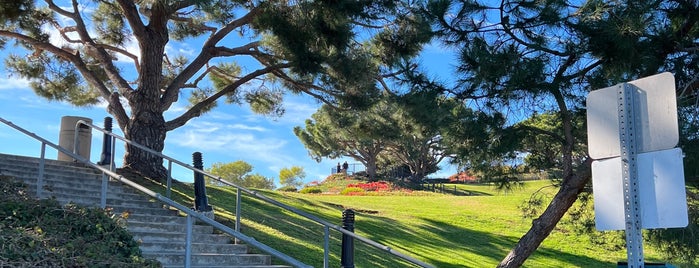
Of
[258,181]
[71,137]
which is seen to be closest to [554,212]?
[71,137]

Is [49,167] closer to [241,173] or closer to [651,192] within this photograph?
[651,192]

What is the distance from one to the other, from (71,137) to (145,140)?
1543 mm

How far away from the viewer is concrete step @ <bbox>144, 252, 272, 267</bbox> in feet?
23.1

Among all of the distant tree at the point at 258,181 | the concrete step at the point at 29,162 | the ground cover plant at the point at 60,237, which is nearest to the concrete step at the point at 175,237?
the ground cover plant at the point at 60,237

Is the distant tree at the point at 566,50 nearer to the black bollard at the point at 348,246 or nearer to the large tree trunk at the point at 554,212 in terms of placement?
the large tree trunk at the point at 554,212

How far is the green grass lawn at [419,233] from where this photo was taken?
1177 centimetres

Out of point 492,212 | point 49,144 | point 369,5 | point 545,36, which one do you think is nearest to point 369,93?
point 369,5

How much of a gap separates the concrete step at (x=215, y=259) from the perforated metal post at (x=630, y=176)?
4.95 metres

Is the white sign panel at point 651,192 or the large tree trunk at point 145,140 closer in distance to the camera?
the white sign panel at point 651,192

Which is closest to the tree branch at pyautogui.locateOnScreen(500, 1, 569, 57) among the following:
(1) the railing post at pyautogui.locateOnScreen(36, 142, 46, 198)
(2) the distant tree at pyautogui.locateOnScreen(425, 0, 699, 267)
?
(2) the distant tree at pyautogui.locateOnScreen(425, 0, 699, 267)

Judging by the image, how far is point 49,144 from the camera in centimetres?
825

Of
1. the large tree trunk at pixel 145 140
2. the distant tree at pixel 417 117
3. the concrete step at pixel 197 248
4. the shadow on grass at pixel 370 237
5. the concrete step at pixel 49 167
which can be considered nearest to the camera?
the concrete step at pixel 197 248

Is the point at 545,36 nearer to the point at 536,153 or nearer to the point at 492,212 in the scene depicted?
the point at 536,153

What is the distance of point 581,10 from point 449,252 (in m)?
9.02
